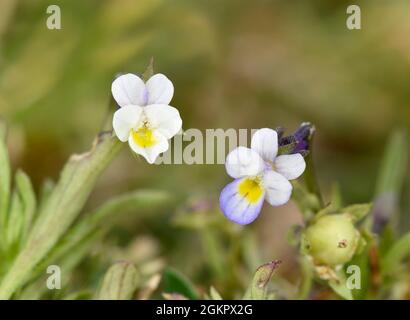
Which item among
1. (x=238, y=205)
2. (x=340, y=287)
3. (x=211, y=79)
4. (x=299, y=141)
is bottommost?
(x=340, y=287)

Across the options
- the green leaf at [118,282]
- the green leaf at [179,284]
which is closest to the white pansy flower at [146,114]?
the green leaf at [118,282]

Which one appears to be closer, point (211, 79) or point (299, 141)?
point (299, 141)

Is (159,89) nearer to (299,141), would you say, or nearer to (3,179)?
(299,141)

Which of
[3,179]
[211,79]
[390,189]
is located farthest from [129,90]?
[211,79]

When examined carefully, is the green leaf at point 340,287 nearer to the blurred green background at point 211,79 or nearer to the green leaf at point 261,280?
the green leaf at point 261,280

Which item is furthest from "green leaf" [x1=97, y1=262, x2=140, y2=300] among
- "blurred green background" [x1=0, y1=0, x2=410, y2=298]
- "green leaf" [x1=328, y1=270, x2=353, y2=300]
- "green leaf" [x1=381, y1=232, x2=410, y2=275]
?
"blurred green background" [x1=0, y1=0, x2=410, y2=298]

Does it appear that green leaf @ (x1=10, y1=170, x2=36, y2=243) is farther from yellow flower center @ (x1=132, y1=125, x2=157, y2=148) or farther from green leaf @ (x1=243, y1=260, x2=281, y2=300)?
green leaf @ (x1=243, y1=260, x2=281, y2=300)
